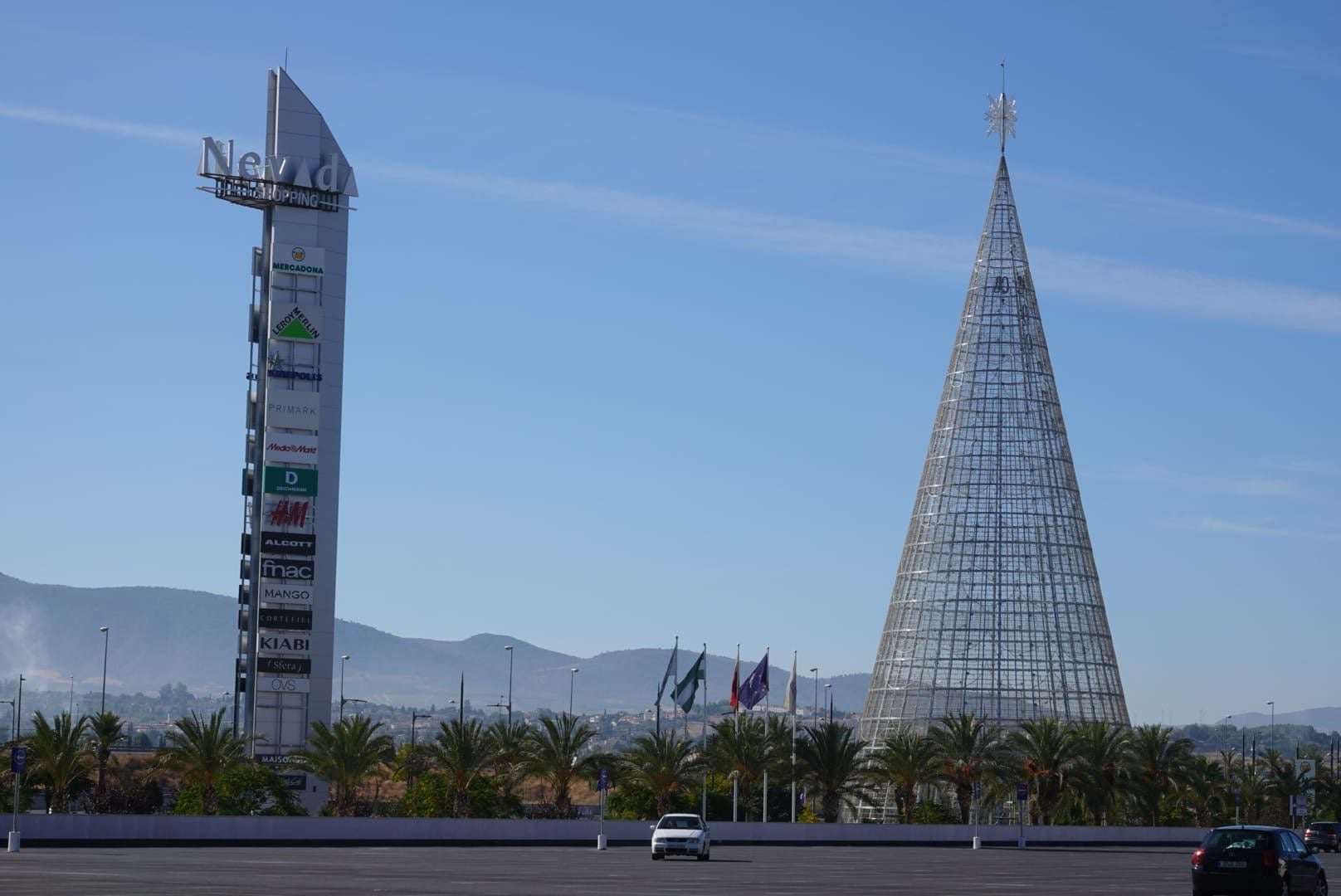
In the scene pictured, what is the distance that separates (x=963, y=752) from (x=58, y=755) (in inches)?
1481

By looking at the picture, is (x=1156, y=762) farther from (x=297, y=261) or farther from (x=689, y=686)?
(x=297, y=261)

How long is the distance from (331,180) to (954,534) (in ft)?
115

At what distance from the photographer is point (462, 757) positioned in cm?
7669

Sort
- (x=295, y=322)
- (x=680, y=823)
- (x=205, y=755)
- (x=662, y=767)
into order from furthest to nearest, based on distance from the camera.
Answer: (x=295, y=322), (x=662, y=767), (x=205, y=755), (x=680, y=823)

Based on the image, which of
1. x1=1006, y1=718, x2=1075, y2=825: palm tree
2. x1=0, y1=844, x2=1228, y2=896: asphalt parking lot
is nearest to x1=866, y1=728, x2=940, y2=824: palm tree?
x1=1006, y1=718, x2=1075, y2=825: palm tree

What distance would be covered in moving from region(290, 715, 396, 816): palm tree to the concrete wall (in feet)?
24.1

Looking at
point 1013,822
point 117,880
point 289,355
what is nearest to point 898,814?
point 1013,822

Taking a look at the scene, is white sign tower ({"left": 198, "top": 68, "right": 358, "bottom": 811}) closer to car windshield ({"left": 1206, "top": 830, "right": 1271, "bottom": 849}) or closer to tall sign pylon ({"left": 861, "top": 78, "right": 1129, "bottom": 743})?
tall sign pylon ({"left": 861, "top": 78, "right": 1129, "bottom": 743})

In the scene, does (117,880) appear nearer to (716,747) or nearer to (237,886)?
(237,886)

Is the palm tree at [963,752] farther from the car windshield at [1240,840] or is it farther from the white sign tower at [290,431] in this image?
the car windshield at [1240,840]

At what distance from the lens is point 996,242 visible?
99562mm

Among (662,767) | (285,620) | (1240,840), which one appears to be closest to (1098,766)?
(662,767)

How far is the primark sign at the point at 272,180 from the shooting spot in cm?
8769

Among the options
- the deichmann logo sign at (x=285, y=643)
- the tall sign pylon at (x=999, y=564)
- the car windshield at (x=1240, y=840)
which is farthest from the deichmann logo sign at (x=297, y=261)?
the car windshield at (x=1240, y=840)
